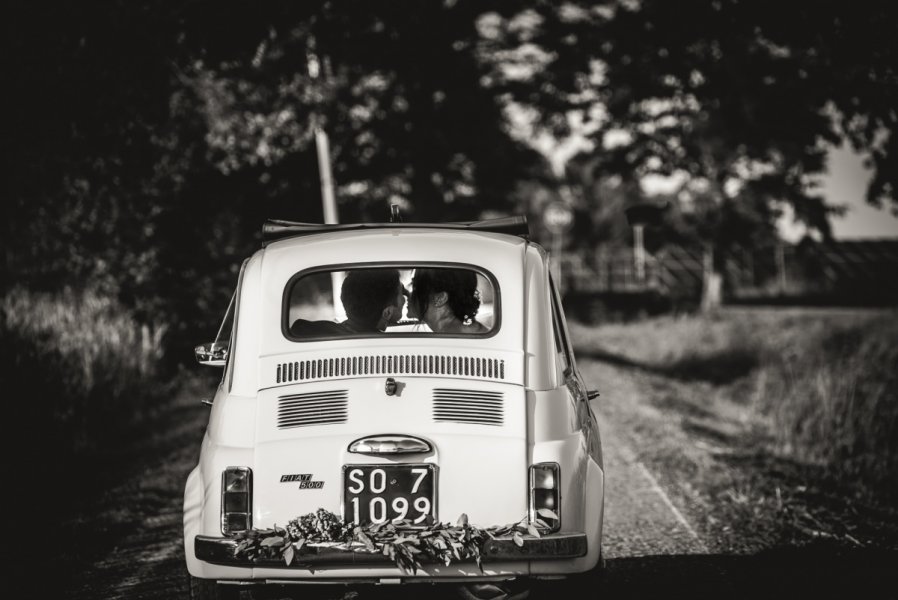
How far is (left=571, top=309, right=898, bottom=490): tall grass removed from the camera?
33.1 ft

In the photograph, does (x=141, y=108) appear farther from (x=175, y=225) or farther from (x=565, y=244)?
(x=565, y=244)

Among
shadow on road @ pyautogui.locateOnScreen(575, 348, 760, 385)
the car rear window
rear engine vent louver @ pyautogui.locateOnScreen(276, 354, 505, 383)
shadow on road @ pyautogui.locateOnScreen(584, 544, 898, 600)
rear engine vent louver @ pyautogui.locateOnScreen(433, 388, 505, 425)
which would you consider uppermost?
the car rear window

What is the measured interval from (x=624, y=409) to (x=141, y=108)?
6.64 meters

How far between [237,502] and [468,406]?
110 centimetres

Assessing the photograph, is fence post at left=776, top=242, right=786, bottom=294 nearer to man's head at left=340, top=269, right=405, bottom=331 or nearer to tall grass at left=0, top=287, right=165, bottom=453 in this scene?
tall grass at left=0, top=287, right=165, bottom=453

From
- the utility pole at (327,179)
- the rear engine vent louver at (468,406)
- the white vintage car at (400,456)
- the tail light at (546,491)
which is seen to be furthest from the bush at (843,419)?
the utility pole at (327,179)

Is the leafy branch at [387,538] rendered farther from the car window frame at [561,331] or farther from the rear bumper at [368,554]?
the car window frame at [561,331]

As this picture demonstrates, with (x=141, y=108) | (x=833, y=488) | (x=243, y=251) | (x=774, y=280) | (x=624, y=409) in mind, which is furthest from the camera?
(x=774, y=280)

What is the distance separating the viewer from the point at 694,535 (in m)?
6.70

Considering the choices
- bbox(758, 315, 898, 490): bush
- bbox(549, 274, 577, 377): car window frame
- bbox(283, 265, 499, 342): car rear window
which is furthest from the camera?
bbox(758, 315, 898, 490): bush

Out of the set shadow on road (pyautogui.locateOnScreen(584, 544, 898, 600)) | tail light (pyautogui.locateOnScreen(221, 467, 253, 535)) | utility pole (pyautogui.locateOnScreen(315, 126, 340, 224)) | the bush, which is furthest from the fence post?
tail light (pyautogui.locateOnScreen(221, 467, 253, 535))

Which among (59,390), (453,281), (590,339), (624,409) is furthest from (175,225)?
(590,339)

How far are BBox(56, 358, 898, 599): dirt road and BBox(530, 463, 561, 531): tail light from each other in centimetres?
48

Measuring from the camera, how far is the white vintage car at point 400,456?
4.25m
